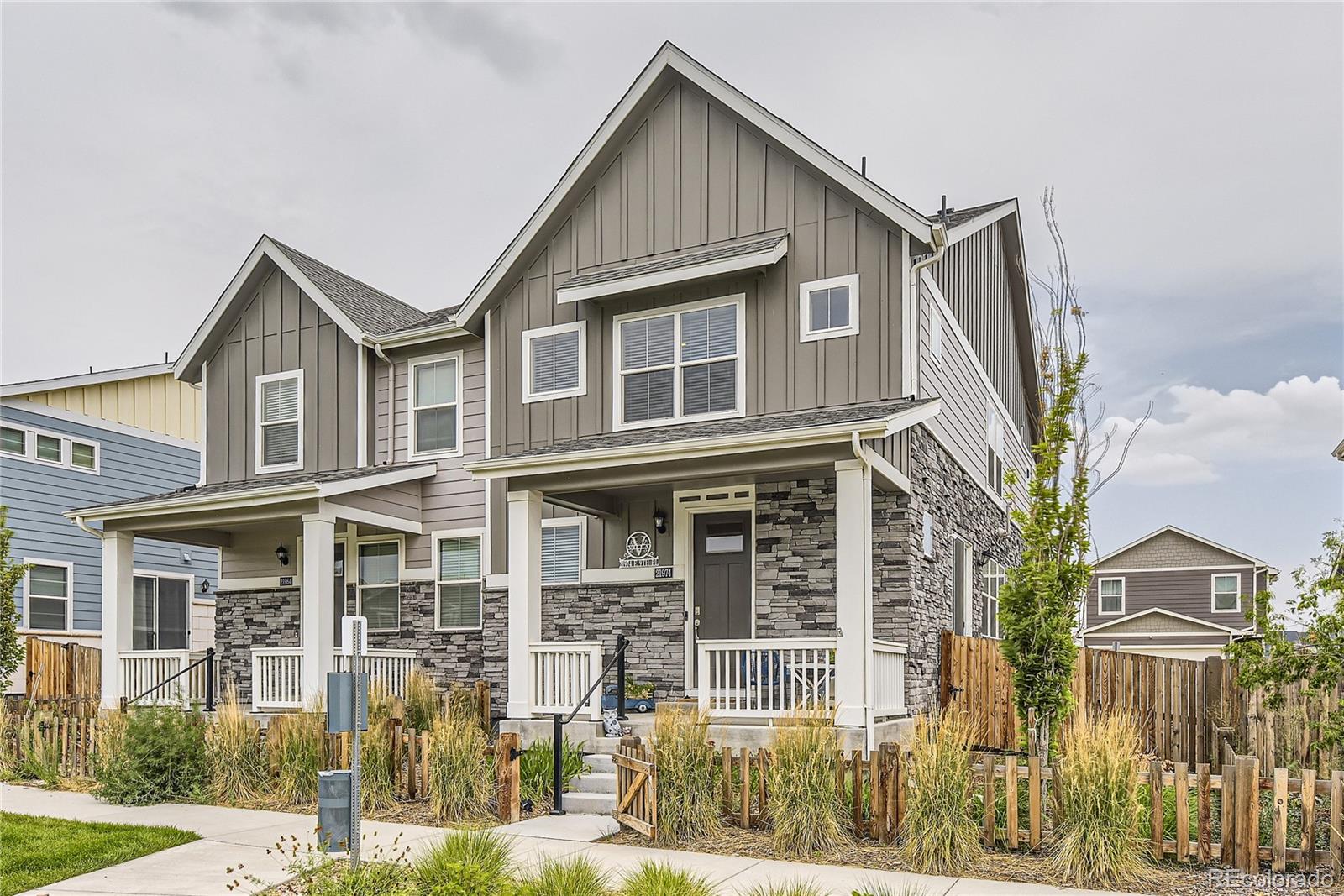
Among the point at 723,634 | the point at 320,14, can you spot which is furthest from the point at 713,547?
the point at 320,14

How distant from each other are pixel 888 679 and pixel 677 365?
494 centimetres

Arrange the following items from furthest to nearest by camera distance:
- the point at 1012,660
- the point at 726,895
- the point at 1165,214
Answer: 1. the point at 1165,214
2. the point at 1012,660
3. the point at 726,895

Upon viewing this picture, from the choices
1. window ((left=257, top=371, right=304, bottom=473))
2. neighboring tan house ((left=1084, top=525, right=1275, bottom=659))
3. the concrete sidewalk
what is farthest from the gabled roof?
neighboring tan house ((left=1084, top=525, right=1275, bottom=659))

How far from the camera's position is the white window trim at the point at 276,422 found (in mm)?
17609

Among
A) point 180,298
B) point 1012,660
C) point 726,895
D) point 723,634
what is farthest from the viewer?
point 180,298

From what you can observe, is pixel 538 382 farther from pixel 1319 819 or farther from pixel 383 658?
pixel 1319 819

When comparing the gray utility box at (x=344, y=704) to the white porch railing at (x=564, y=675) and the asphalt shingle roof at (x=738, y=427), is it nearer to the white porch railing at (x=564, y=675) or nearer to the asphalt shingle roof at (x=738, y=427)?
the white porch railing at (x=564, y=675)

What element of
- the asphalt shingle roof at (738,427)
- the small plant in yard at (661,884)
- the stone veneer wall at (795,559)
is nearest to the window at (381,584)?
the asphalt shingle roof at (738,427)

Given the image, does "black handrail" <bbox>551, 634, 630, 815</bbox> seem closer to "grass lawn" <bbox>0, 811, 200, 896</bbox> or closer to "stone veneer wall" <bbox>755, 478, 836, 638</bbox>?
"stone veneer wall" <bbox>755, 478, 836, 638</bbox>

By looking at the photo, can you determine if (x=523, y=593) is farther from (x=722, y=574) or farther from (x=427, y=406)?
(x=427, y=406)

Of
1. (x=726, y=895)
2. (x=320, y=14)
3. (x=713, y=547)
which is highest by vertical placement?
(x=320, y=14)

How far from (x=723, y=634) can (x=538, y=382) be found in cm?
447

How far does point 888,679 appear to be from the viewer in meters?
12.1

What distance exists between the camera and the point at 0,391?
20219 mm
